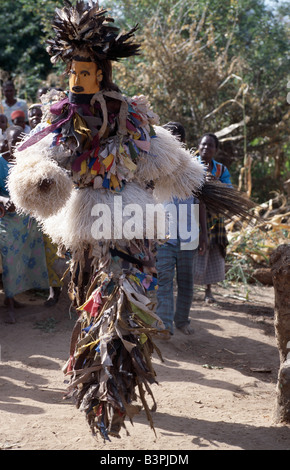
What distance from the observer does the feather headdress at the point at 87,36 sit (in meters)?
3.33

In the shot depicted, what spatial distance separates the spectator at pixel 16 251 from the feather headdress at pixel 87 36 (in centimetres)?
209

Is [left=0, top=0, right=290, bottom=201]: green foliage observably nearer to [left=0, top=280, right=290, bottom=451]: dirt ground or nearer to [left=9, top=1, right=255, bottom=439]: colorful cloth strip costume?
[left=0, top=280, right=290, bottom=451]: dirt ground

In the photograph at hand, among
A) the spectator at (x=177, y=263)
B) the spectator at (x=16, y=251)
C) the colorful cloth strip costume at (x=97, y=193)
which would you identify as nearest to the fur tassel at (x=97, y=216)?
the colorful cloth strip costume at (x=97, y=193)

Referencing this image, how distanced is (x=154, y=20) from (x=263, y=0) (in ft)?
11.9

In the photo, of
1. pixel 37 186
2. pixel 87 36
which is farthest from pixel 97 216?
pixel 87 36

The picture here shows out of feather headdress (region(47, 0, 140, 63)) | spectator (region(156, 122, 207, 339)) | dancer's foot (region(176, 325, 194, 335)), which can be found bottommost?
dancer's foot (region(176, 325, 194, 335))

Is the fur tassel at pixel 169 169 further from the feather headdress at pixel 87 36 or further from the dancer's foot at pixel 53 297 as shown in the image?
the dancer's foot at pixel 53 297

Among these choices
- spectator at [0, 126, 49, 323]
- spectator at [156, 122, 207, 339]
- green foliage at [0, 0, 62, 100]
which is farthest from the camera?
green foliage at [0, 0, 62, 100]

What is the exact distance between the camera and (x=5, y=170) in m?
5.52

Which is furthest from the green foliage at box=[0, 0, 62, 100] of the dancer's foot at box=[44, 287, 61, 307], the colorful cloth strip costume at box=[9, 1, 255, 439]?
the colorful cloth strip costume at box=[9, 1, 255, 439]

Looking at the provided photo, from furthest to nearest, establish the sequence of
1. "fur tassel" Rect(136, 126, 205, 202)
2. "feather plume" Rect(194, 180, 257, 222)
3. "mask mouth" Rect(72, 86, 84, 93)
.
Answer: "feather plume" Rect(194, 180, 257, 222) < "fur tassel" Rect(136, 126, 205, 202) < "mask mouth" Rect(72, 86, 84, 93)

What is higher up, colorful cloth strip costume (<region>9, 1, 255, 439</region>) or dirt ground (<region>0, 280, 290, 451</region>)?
colorful cloth strip costume (<region>9, 1, 255, 439</region>)

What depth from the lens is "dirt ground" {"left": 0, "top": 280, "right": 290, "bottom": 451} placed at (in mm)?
3279

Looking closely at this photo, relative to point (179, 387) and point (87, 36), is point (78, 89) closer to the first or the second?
point (87, 36)
